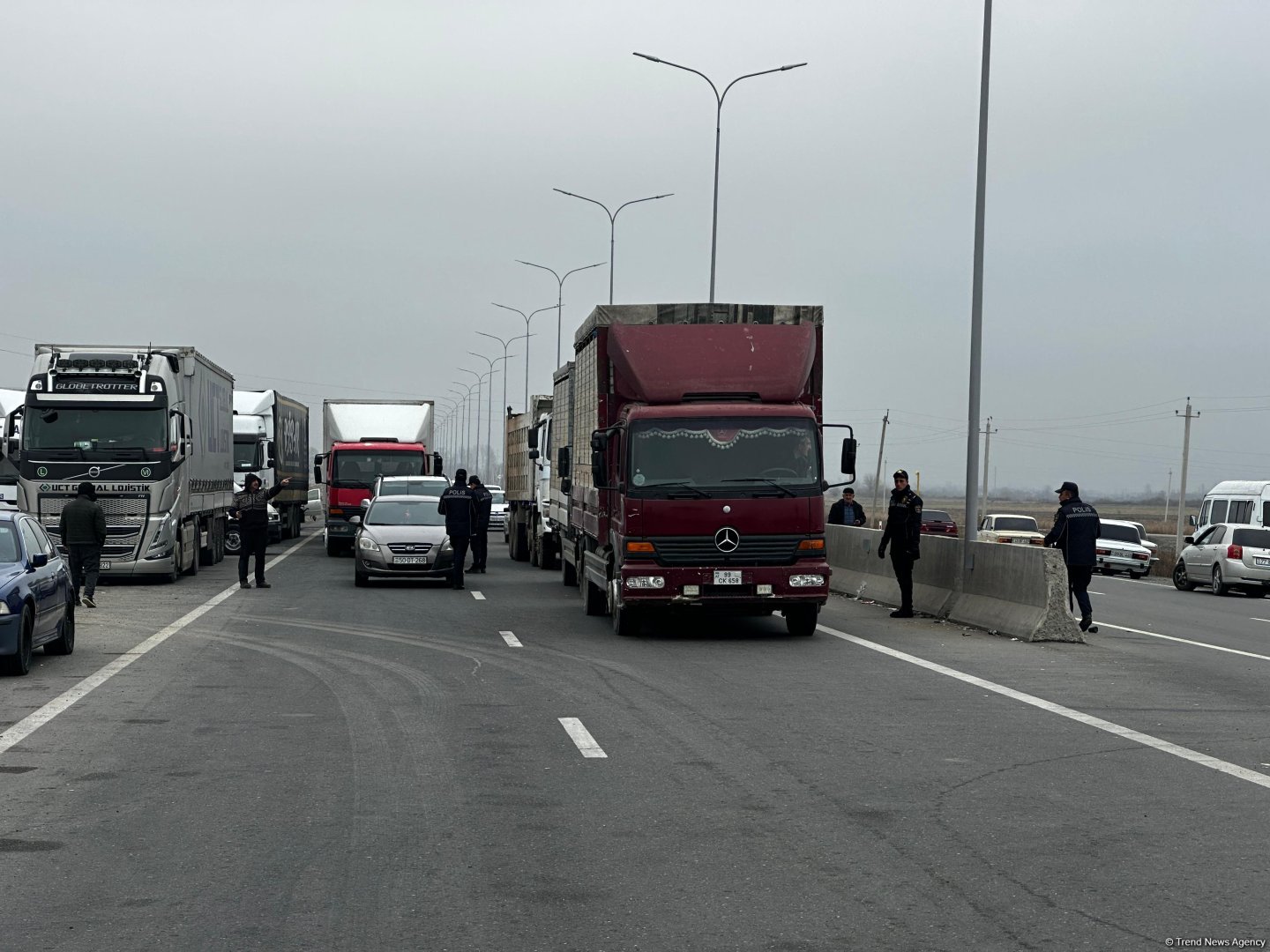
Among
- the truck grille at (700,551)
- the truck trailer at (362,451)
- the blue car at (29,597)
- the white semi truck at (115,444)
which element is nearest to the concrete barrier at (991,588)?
the truck grille at (700,551)

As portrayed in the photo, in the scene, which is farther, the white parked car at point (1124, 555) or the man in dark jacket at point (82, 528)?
the white parked car at point (1124, 555)

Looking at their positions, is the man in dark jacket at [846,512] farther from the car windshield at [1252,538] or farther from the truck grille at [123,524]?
the truck grille at [123,524]

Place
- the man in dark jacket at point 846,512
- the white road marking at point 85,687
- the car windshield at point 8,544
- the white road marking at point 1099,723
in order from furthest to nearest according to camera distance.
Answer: the man in dark jacket at point 846,512, the car windshield at point 8,544, the white road marking at point 85,687, the white road marking at point 1099,723

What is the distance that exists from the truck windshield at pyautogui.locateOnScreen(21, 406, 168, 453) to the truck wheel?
13.2 metres

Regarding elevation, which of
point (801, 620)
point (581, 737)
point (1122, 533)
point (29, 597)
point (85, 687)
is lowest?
point (85, 687)

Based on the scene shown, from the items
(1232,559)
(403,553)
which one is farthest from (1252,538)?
(403,553)

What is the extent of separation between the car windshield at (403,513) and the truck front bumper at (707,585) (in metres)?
10.8

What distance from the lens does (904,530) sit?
69.9 ft

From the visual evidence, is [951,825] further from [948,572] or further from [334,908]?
[948,572]

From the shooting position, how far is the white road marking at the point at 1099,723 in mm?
9695

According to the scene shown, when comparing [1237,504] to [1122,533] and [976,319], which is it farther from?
[976,319]

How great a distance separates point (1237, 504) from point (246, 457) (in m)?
24.4

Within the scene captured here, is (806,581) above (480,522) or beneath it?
beneath

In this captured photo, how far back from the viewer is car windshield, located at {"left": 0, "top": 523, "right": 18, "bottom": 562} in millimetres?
14703
